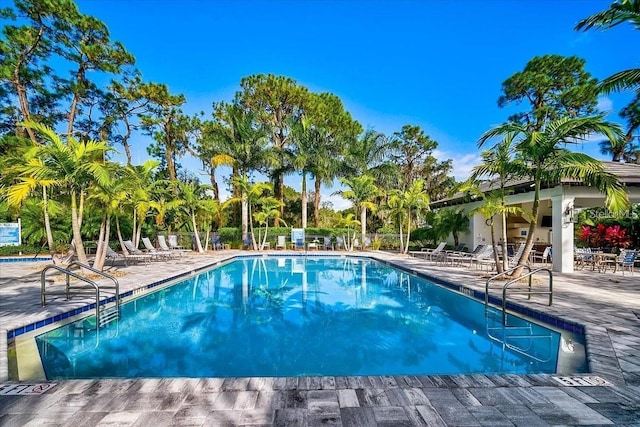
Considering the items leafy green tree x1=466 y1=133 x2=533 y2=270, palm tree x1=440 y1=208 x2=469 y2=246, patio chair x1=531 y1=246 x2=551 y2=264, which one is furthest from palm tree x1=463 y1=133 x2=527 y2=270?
palm tree x1=440 y1=208 x2=469 y2=246

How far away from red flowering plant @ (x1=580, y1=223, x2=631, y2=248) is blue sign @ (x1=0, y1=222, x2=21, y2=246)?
2570 centimetres

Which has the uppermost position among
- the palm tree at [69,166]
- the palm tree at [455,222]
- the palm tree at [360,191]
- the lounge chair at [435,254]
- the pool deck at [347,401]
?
→ the palm tree at [360,191]

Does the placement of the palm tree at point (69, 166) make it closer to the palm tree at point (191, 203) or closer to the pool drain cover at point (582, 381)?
the pool drain cover at point (582, 381)

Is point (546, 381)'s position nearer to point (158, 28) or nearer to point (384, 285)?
point (384, 285)

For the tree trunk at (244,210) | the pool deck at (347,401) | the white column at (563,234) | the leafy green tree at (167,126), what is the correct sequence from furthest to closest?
the leafy green tree at (167,126) < the tree trunk at (244,210) < the white column at (563,234) < the pool deck at (347,401)

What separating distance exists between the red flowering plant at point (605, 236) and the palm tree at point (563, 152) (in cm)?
727

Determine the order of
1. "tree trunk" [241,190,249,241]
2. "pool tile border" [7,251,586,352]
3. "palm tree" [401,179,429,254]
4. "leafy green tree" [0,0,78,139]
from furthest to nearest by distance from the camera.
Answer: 1. "tree trunk" [241,190,249,241]
2. "palm tree" [401,179,429,254]
3. "leafy green tree" [0,0,78,139]
4. "pool tile border" [7,251,586,352]

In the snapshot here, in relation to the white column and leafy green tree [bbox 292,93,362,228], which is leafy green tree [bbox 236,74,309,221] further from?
the white column

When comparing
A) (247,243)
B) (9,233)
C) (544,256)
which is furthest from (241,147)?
(544,256)

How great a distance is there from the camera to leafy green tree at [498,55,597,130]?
973 inches

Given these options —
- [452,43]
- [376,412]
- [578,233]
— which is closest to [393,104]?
[452,43]

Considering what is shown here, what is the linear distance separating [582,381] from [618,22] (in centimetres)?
650

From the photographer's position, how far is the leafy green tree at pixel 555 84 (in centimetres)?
2470

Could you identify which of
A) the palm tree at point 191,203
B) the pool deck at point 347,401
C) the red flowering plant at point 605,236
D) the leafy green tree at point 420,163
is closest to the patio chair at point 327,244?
the palm tree at point 191,203
